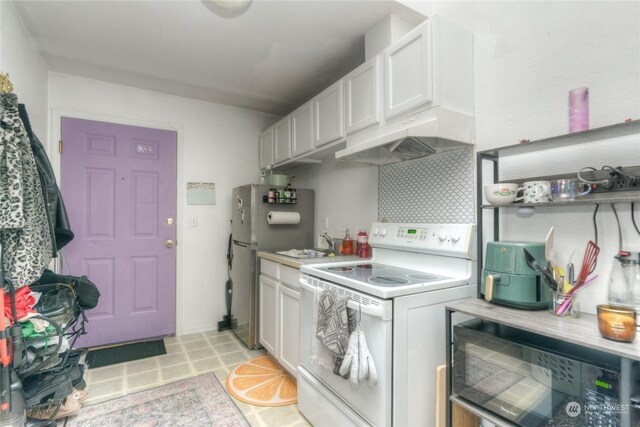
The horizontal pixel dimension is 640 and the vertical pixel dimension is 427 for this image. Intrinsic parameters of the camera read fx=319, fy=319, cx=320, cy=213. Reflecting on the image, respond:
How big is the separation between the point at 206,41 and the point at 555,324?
8.28ft

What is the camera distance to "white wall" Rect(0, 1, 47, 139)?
177cm

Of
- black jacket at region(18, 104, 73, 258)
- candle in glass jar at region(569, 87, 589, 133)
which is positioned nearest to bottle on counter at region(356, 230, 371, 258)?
candle in glass jar at region(569, 87, 589, 133)

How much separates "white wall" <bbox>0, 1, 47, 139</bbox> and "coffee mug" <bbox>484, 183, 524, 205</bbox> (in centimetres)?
258

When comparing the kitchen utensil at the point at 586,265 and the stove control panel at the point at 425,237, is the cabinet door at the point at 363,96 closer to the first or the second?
the stove control panel at the point at 425,237

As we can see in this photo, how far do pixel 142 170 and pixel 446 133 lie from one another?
108 inches

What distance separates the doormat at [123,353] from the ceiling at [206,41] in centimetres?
242

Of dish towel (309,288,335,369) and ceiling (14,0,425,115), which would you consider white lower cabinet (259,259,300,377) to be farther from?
ceiling (14,0,425,115)

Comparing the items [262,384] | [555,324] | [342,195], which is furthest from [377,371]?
[342,195]

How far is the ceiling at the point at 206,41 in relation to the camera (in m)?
1.90

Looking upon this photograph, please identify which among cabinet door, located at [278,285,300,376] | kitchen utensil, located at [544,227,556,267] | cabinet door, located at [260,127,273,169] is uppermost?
cabinet door, located at [260,127,273,169]

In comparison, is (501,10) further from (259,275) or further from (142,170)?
(142,170)

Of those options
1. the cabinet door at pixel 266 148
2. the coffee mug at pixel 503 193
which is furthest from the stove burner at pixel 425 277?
the cabinet door at pixel 266 148

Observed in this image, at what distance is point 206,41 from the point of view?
2.22 metres

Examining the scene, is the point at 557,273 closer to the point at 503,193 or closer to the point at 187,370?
the point at 503,193
